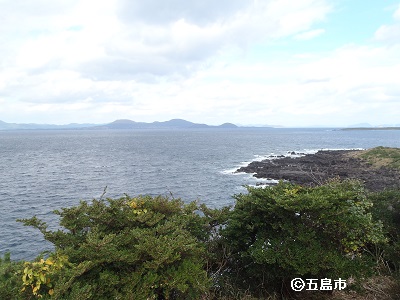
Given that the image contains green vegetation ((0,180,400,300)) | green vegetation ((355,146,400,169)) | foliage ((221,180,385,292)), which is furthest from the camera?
green vegetation ((355,146,400,169))

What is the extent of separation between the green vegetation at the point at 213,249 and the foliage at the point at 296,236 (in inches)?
1.0

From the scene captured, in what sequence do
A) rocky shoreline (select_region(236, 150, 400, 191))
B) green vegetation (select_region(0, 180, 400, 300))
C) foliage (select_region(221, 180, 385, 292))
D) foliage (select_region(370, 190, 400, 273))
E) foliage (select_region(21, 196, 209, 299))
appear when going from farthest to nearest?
rocky shoreline (select_region(236, 150, 400, 191))
foliage (select_region(370, 190, 400, 273))
foliage (select_region(221, 180, 385, 292))
green vegetation (select_region(0, 180, 400, 300))
foliage (select_region(21, 196, 209, 299))

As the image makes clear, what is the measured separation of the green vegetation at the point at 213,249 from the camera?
5.62 metres

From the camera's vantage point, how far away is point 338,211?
695cm

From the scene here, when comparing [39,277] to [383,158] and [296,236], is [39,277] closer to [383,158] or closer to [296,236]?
[296,236]

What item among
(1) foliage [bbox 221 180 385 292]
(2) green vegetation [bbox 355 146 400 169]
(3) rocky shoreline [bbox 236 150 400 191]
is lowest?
(3) rocky shoreline [bbox 236 150 400 191]

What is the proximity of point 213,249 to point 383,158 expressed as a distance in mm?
51810

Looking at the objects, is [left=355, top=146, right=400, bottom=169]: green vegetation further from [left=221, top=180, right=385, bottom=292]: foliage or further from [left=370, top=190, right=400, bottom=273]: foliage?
[left=221, top=180, right=385, bottom=292]: foliage

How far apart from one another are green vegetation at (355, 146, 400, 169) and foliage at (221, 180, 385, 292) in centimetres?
4402

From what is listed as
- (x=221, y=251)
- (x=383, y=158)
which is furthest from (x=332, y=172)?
(x=221, y=251)

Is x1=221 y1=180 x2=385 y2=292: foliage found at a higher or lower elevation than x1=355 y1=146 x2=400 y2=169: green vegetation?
higher

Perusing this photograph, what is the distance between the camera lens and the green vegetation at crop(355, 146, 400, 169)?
150 feet

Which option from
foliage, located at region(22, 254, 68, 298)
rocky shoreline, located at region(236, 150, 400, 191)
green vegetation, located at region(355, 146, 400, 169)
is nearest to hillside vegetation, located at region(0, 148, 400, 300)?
foliage, located at region(22, 254, 68, 298)

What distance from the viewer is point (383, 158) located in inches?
1966
